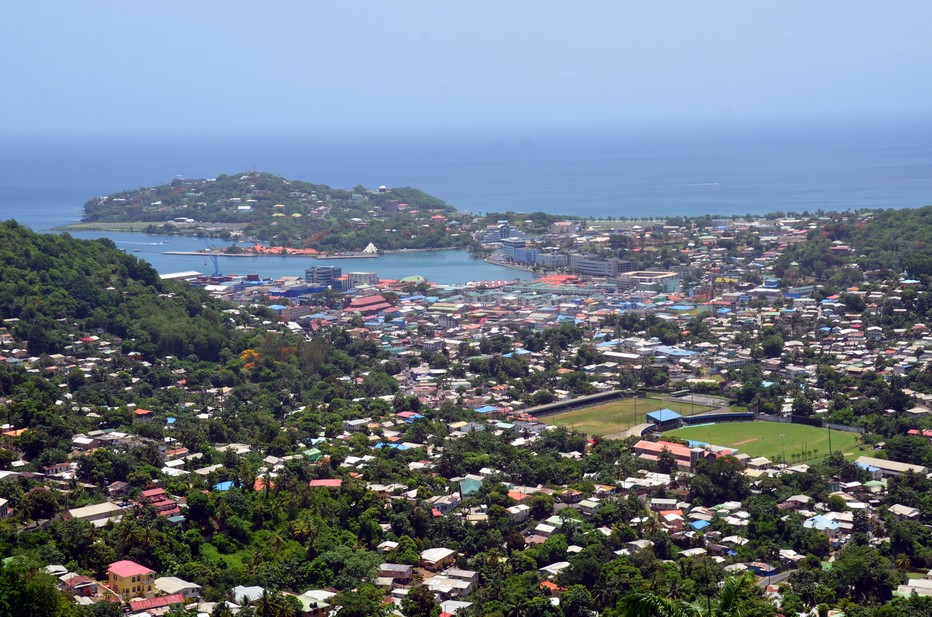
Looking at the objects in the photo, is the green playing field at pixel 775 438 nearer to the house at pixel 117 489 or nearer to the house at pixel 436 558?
the house at pixel 436 558

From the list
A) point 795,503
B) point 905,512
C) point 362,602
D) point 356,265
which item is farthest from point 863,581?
point 356,265

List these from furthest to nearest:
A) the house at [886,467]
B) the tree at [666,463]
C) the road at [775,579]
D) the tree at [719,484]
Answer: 1. the tree at [666,463]
2. the house at [886,467]
3. the tree at [719,484]
4. the road at [775,579]

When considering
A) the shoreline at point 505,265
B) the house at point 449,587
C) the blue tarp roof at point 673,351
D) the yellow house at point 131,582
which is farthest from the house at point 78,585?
the shoreline at point 505,265

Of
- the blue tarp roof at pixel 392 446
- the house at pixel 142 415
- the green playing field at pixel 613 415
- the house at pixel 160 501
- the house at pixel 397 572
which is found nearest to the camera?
the house at pixel 397 572

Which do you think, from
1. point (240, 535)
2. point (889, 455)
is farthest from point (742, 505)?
point (240, 535)

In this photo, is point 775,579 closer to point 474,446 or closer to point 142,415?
point 474,446

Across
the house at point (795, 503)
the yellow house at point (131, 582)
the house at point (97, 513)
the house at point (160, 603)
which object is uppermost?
the house at point (97, 513)

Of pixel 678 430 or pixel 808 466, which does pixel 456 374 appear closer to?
pixel 678 430
